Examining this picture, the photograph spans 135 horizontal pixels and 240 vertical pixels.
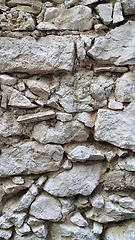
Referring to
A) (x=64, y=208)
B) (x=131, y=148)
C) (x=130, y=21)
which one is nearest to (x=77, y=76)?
(x=130, y=21)

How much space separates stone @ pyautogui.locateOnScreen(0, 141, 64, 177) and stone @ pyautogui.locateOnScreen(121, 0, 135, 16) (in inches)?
44.8

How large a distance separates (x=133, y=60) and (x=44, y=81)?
2.26ft

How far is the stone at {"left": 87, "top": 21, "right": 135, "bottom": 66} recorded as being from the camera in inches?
49.4

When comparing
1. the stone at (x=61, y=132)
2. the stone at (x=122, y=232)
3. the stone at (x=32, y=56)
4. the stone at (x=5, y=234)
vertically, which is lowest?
Answer: the stone at (x=5, y=234)

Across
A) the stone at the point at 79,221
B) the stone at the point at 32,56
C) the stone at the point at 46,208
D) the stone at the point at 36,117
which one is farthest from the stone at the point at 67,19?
the stone at the point at 79,221

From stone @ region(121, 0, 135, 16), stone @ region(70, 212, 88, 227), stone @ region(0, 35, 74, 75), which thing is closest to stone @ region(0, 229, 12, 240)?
stone @ region(70, 212, 88, 227)

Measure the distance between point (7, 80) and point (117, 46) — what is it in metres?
0.86

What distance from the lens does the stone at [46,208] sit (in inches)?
48.1

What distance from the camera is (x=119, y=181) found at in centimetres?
122

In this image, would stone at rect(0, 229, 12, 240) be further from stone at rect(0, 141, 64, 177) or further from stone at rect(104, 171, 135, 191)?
stone at rect(104, 171, 135, 191)

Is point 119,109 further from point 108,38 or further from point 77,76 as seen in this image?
point 108,38

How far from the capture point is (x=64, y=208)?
124 centimetres

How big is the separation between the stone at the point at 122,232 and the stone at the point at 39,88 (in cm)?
110

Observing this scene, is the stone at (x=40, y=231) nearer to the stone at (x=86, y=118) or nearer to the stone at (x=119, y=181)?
the stone at (x=119, y=181)
